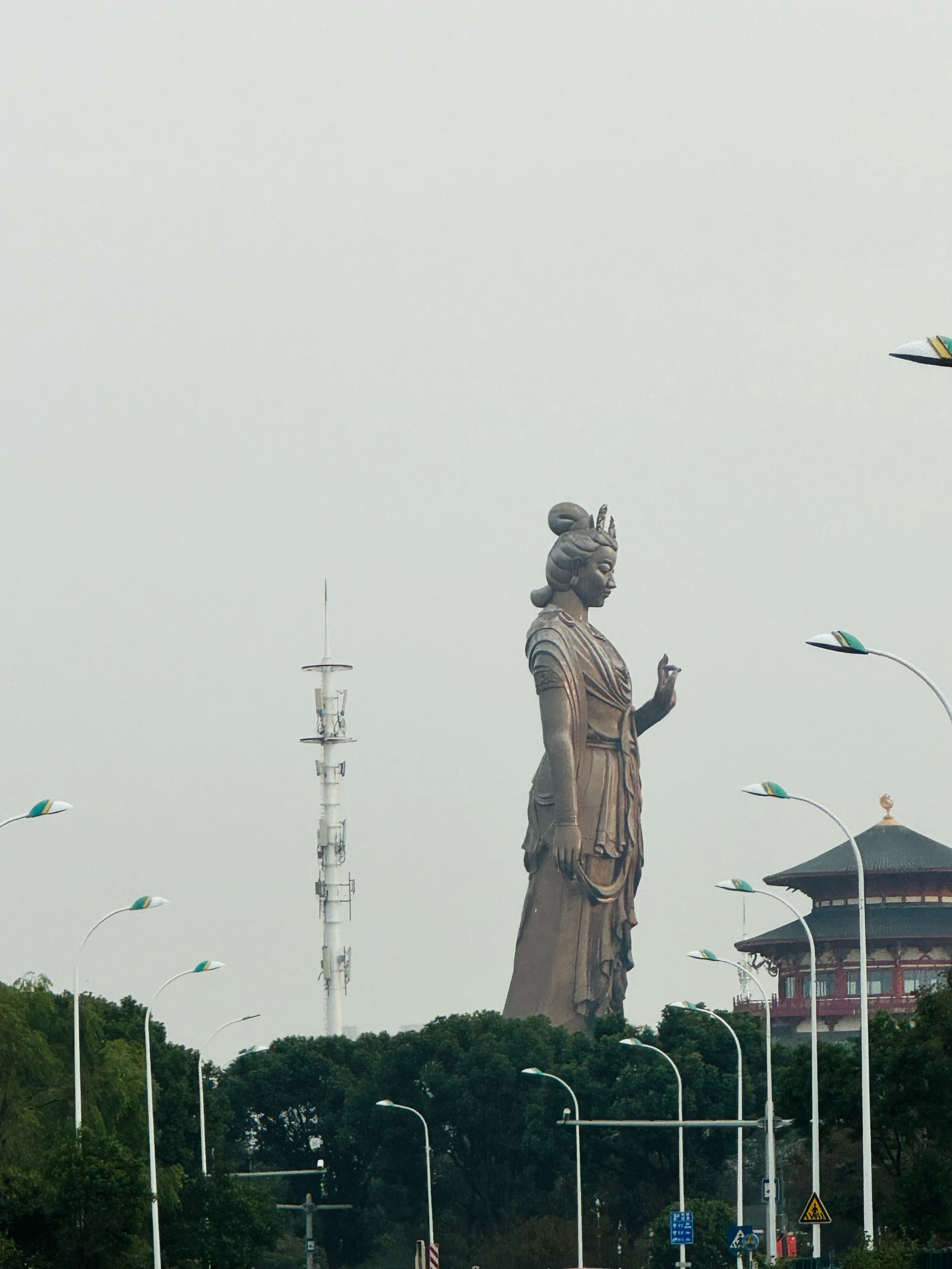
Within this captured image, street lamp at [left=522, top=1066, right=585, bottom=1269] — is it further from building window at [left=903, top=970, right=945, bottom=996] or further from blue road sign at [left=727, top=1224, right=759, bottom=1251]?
building window at [left=903, top=970, right=945, bottom=996]

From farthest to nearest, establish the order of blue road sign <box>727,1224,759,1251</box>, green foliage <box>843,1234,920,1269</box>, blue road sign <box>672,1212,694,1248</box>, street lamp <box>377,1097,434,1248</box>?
1. street lamp <box>377,1097,434,1248</box>
2. blue road sign <box>672,1212,694,1248</box>
3. blue road sign <box>727,1224,759,1251</box>
4. green foliage <box>843,1234,920,1269</box>

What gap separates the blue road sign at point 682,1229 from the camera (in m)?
43.8

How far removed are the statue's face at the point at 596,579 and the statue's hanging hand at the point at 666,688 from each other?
3499 millimetres

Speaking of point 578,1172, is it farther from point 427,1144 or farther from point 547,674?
point 547,674

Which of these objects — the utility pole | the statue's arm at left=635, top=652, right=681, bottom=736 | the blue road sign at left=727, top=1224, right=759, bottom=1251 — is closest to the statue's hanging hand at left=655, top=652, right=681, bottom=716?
the statue's arm at left=635, top=652, right=681, bottom=736

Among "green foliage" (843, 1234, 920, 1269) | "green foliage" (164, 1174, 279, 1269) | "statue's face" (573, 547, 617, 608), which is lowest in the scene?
"green foliage" (164, 1174, 279, 1269)

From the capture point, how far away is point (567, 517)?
72.9 meters

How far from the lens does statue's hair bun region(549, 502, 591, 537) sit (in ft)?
239

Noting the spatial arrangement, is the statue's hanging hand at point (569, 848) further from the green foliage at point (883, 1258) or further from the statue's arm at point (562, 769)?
the green foliage at point (883, 1258)

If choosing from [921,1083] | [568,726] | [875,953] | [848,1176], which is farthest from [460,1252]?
[921,1083]

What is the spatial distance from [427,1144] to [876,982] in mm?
29089

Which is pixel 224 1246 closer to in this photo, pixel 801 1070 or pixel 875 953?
pixel 801 1070

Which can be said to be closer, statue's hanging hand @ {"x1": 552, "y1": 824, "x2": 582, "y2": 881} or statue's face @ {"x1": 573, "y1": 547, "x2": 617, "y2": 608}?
statue's hanging hand @ {"x1": 552, "y1": 824, "x2": 582, "y2": 881}

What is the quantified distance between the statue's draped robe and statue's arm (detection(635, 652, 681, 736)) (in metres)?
2.07
